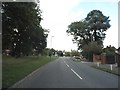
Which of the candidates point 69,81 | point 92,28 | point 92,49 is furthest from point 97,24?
point 69,81

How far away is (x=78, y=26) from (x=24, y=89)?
105262mm

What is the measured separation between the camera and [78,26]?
394 ft

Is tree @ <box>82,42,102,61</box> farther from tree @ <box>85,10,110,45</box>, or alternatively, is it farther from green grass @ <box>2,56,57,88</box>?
green grass @ <box>2,56,57,88</box>

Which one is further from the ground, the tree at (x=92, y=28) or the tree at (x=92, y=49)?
the tree at (x=92, y=28)

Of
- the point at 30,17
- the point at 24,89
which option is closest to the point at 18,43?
the point at 30,17

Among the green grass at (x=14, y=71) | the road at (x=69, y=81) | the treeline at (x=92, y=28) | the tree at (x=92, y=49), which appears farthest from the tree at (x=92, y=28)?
the road at (x=69, y=81)

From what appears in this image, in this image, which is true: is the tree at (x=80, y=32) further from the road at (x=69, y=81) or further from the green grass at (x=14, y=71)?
the road at (x=69, y=81)

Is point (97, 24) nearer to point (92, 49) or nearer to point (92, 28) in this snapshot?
point (92, 28)

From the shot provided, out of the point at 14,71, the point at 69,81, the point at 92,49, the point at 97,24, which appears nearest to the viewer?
the point at 69,81

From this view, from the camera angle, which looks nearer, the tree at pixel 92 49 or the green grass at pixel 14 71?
the green grass at pixel 14 71

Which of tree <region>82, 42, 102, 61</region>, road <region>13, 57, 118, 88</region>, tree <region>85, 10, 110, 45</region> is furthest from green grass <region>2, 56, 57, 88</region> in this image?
tree <region>85, 10, 110, 45</region>

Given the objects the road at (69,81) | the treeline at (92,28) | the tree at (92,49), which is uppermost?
the treeline at (92,28)

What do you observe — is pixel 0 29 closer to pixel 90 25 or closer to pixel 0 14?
pixel 0 14

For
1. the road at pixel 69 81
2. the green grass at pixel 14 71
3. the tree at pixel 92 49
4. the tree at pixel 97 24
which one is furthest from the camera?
the tree at pixel 97 24
